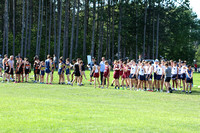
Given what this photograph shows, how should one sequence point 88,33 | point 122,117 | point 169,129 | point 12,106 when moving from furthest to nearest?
point 88,33 → point 12,106 → point 122,117 → point 169,129

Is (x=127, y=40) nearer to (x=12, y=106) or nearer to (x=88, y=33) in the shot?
(x=88, y=33)

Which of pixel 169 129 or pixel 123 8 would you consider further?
pixel 123 8

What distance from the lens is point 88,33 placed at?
82000 millimetres

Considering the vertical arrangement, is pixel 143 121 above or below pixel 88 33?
below

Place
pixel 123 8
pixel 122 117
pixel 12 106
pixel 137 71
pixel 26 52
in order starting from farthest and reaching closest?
1. pixel 123 8
2. pixel 26 52
3. pixel 137 71
4. pixel 12 106
5. pixel 122 117

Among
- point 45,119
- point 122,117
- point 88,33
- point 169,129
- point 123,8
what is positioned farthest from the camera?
point 88,33

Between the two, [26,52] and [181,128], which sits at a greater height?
[26,52]

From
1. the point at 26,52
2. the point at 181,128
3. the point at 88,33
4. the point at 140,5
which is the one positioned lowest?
the point at 181,128

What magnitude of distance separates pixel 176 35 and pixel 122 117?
229 feet

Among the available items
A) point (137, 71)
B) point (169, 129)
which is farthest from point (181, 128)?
point (137, 71)

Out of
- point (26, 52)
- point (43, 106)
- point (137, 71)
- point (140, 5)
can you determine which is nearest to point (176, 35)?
point (140, 5)

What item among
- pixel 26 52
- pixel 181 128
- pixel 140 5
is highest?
pixel 140 5

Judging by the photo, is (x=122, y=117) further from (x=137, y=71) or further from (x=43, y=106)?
(x=137, y=71)

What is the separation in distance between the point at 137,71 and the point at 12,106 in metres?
12.0
